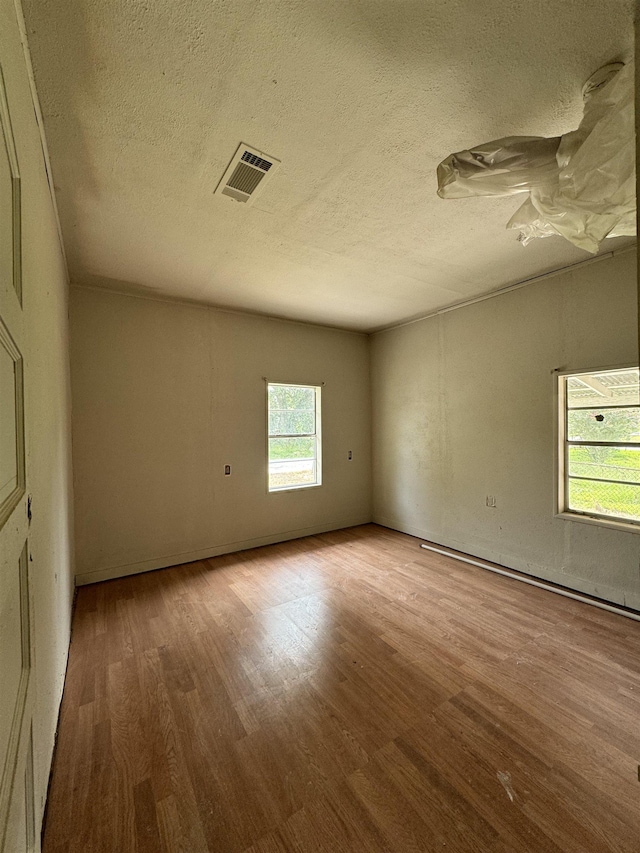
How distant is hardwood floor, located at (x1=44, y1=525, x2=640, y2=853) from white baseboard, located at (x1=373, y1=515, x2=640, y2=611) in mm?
244

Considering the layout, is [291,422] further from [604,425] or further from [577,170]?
[577,170]

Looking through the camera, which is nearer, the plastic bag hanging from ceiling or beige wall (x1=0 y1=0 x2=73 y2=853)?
beige wall (x1=0 y1=0 x2=73 y2=853)

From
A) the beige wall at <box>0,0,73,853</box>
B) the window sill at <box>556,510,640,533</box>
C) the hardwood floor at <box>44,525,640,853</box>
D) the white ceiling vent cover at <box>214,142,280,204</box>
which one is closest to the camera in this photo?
the beige wall at <box>0,0,73,853</box>

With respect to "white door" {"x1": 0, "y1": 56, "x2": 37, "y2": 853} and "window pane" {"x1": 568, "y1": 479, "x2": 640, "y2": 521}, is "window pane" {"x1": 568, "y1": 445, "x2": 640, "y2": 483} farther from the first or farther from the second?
"white door" {"x1": 0, "y1": 56, "x2": 37, "y2": 853}

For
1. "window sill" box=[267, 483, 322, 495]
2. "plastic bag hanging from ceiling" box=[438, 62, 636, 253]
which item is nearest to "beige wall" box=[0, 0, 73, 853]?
"plastic bag hanging from ceiling" box=[438, 62, 636, 253]

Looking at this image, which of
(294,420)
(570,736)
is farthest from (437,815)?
(294,420)

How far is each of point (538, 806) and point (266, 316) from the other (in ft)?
13.9

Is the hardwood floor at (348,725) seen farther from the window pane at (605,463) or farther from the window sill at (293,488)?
the window sill at (293,488)

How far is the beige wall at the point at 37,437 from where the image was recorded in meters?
0.89

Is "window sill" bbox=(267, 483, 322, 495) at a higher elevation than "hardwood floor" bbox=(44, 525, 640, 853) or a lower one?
higher

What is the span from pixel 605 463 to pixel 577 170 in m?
2.40

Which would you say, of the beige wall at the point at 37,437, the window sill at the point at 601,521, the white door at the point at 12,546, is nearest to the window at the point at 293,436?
the beige wall at the point at 37,437

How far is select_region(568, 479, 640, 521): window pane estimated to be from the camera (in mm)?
2623

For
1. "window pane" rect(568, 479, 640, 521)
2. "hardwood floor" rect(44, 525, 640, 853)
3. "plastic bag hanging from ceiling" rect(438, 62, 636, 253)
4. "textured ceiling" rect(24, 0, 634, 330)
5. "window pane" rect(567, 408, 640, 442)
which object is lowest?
"hardwood floor" rect(44, 525, 640, 853)
